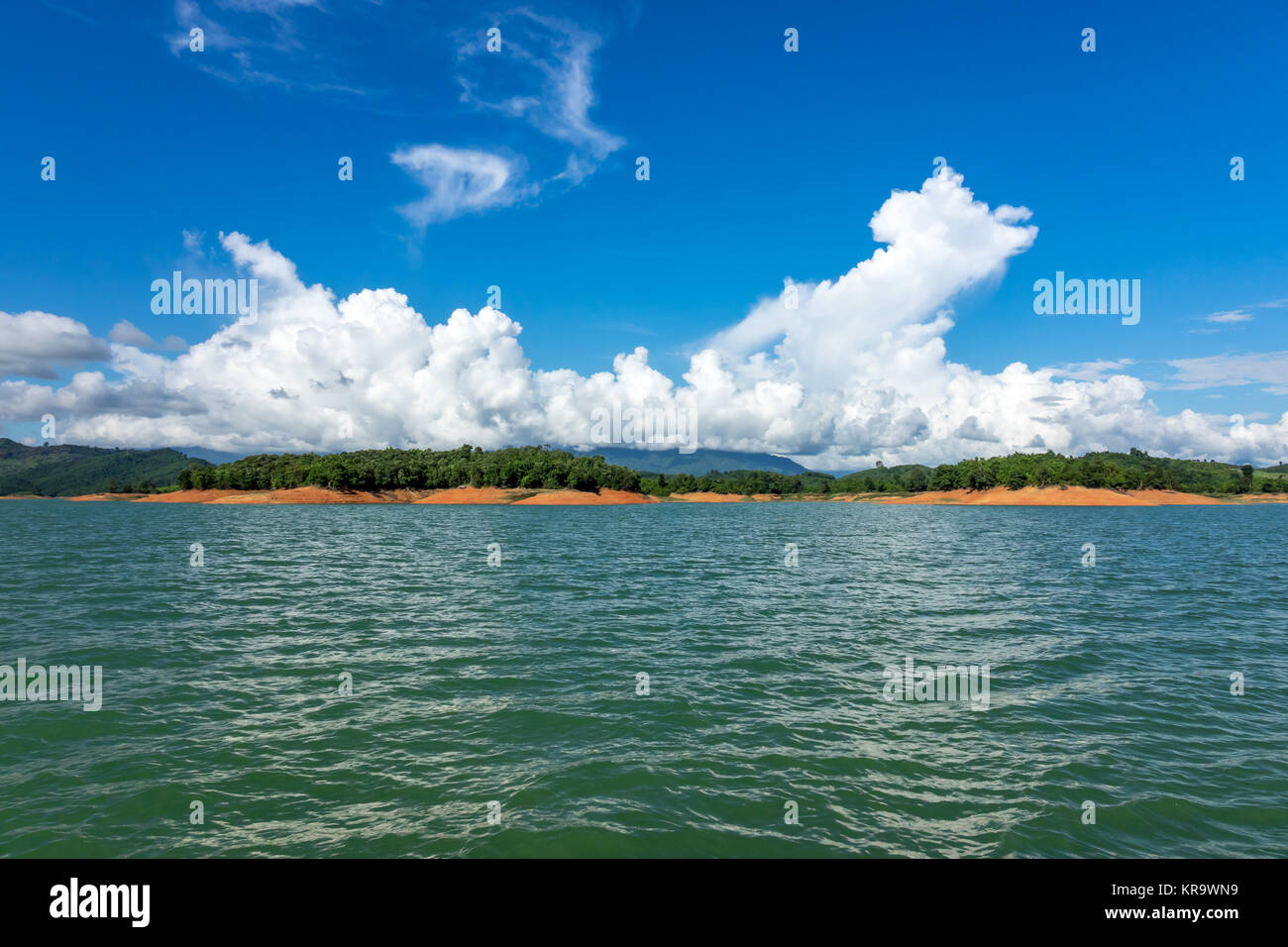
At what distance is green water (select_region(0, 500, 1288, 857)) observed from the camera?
1080cm

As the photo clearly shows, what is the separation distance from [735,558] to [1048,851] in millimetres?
44614

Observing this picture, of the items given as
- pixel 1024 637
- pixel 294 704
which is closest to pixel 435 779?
pixel 294 704

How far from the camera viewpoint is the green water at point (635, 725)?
425 inches

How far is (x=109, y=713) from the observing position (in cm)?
1597

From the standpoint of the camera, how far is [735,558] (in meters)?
54.9

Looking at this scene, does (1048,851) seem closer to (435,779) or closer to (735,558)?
(435,779)

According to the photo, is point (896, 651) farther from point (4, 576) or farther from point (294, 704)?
point (4, 576)

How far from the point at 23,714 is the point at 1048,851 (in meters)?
24.3

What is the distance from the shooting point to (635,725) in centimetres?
1555
